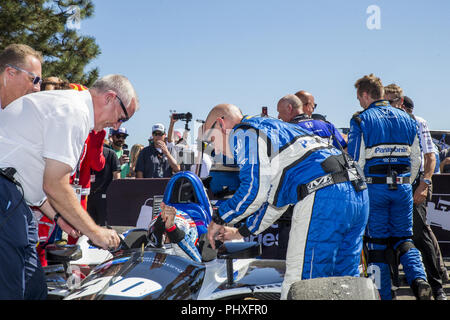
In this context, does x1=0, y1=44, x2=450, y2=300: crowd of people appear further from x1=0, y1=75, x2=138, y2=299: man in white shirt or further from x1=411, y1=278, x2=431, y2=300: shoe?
x1=411, y1=278, x2=431, y2=300: shoe

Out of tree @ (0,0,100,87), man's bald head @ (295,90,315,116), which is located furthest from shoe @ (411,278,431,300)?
tree @ (0,0,100,87)

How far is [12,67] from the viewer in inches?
119

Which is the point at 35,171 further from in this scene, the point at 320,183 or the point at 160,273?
the point at 320,183

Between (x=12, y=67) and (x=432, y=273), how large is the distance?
408 cm

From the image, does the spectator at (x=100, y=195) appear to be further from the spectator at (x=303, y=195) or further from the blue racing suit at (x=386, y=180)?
the spectator at (x=303, y=195)

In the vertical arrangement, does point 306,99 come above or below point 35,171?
above

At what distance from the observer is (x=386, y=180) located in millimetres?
3855

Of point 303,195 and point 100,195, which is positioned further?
point 100,195

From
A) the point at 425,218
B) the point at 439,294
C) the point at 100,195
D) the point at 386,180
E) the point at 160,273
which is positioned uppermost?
the point at 386,180

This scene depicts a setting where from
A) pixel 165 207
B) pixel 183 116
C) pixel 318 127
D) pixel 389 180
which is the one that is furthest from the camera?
pixel 183 116

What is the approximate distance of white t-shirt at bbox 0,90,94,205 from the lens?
199 cm

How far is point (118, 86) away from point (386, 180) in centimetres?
259

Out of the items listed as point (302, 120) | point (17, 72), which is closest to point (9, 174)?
point (17, 72)

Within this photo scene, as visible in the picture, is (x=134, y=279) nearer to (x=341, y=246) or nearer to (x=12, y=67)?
(x=341, y=246)
